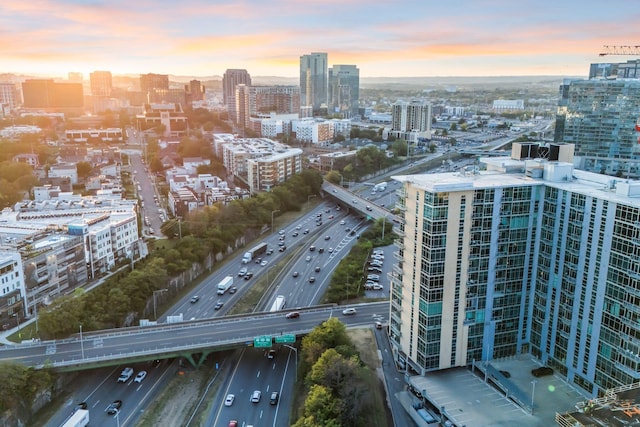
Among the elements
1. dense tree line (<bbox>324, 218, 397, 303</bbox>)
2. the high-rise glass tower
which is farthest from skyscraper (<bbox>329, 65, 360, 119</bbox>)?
dense tree line (<bbox>324, 218, 397, 303</bbox>)

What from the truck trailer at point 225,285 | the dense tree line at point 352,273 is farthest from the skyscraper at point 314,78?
the truck trailer at point 225,285

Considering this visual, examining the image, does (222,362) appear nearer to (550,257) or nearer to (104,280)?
(104,280)

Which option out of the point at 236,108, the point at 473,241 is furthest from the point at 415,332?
the point at 236,108

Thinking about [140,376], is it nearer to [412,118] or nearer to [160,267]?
[160,267]

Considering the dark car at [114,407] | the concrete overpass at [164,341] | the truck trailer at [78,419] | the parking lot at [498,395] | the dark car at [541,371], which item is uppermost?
the dark car at [541,371]

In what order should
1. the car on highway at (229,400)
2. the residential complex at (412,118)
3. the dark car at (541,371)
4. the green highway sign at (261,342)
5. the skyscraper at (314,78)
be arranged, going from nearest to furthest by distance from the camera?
the dark car at (541,371)
the car on highway at (229,400)
the green highway sign at (261,342)
the residential complex at (412,118)
the skyscraper at (314,78)

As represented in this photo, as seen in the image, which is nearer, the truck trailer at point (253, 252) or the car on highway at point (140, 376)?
the car on highway at point (140, 376)

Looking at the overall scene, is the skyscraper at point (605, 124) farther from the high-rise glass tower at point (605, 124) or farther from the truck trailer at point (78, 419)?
the truck trailer at point (78, 419)
